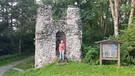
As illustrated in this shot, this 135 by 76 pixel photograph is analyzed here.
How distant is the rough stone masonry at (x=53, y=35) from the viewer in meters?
16.3

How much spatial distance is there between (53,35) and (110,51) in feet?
14.1

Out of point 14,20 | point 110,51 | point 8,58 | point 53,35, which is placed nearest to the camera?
point 110,51

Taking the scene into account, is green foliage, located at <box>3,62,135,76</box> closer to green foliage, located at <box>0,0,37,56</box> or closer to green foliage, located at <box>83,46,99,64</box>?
green foliage, located at <box>83,46,99,64</box>

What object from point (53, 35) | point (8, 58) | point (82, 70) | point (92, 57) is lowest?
point (8, 58)

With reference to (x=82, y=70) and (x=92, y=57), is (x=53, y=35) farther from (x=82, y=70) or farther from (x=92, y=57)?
(x=82, y=70)

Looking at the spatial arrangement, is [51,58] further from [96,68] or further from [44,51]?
[96,68]

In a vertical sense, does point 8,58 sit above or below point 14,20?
below

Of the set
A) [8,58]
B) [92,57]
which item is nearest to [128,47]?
[92,57]

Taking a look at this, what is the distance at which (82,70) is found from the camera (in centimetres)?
1369

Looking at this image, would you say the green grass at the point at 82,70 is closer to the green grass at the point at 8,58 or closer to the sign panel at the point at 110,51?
the sign panel at the point at 110,51

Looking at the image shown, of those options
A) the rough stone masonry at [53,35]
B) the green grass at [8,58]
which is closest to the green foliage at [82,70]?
the rough stone masonry at [53,35]

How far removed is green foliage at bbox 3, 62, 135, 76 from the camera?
42.7ft

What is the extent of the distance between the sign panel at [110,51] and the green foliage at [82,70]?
88 centimetres

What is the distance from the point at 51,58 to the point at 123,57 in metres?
5.03
